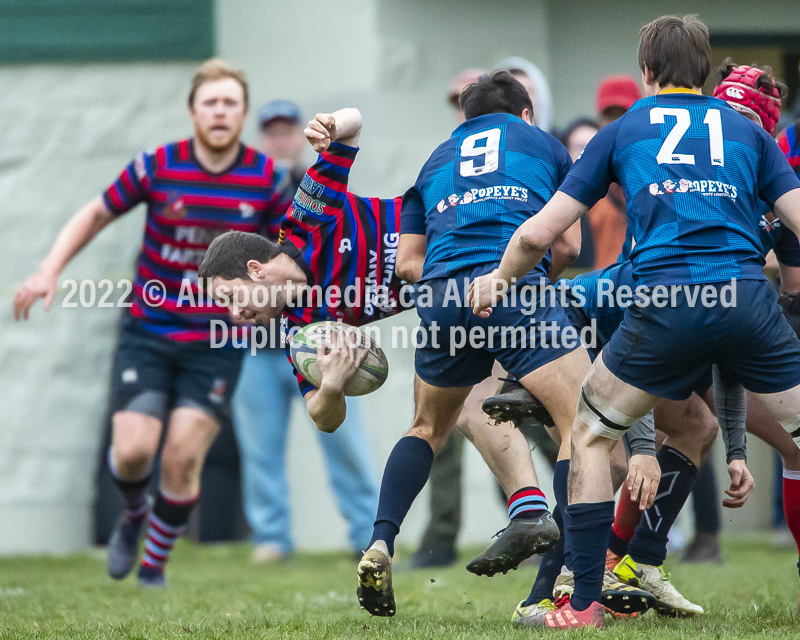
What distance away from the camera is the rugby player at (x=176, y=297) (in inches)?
241

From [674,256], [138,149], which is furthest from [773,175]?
[138,149]

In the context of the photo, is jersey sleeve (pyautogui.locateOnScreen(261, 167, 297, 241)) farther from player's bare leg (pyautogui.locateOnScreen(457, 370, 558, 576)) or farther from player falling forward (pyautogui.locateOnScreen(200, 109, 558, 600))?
player's bare leg (pyautogui.locateOnScreen(457, 370, 558, 576))

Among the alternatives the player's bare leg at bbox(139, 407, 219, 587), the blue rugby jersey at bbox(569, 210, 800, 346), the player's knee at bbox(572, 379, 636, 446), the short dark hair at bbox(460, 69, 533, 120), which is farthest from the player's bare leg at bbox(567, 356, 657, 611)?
the player's bare leg at bbox(139, 407, 219, 587)

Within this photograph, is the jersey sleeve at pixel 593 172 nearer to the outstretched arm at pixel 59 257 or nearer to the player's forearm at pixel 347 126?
the player's forearm at pixel 347 126

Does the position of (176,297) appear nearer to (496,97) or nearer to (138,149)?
(496,97)

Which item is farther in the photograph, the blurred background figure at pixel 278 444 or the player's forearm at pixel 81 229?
the blurred background figure at pixel 278 444

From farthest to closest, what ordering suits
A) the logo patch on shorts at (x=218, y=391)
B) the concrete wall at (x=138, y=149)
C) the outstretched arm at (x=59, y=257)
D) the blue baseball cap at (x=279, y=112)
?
the concrete wall at (x=138, y=149)
the blue baseball cap at (x=279, y=112)
the logo patch on shorts at (x=218, y=391)
the outstretched arm at (x=59, y=257)

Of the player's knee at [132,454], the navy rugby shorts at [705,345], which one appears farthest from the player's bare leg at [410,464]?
the player's knee at [132,454]

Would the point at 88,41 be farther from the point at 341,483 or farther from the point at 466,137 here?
the point at 466,137

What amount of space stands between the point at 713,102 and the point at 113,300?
6.18 m

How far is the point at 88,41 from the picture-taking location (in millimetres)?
8992

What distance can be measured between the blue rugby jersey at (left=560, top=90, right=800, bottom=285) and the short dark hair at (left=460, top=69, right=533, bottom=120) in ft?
2.17

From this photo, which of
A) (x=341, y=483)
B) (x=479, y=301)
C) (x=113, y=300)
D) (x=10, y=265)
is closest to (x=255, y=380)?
(x=341, y=483)

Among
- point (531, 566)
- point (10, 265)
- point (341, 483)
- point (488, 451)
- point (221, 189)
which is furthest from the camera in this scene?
point (10, 265)
